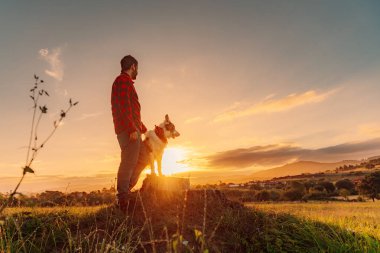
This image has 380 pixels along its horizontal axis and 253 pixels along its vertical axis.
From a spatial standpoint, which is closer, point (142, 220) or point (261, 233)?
point (261, 233)

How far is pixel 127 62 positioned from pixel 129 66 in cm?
10

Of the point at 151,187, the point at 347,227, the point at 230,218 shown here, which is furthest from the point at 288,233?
the point at 151,187

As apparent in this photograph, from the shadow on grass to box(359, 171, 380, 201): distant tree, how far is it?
82.6m

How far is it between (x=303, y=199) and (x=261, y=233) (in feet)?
236

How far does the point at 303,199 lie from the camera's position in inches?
2874

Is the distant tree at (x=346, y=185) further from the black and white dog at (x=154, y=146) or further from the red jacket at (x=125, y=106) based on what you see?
the red jacket at (x=125, y=106)

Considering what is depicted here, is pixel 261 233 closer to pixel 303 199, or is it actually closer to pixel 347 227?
pixel 347 227

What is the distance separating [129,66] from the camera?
7367 mm

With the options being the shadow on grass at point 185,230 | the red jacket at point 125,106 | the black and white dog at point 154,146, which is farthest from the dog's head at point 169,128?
the shadow on grass at point 185,230

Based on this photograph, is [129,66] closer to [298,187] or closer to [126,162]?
[126,162]

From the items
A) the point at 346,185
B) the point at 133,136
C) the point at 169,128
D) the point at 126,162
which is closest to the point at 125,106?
the point at 133,136

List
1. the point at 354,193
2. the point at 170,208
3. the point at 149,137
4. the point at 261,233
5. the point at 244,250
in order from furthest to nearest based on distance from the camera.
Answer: the point at 354,193
the point at 149,137
the point at 170,208
the point at 261,233
the point at 244,250

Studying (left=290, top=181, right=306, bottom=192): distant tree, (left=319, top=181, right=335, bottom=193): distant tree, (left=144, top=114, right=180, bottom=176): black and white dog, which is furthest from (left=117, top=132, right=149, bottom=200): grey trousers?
(left=319, top=181, right=335, bottom=193): distant tree

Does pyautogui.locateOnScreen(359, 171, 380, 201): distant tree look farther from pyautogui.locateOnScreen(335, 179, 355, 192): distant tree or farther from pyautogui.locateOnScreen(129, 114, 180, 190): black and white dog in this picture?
pyautogui.locateOnScreen(129, 114, 180, 190): black and white dog
